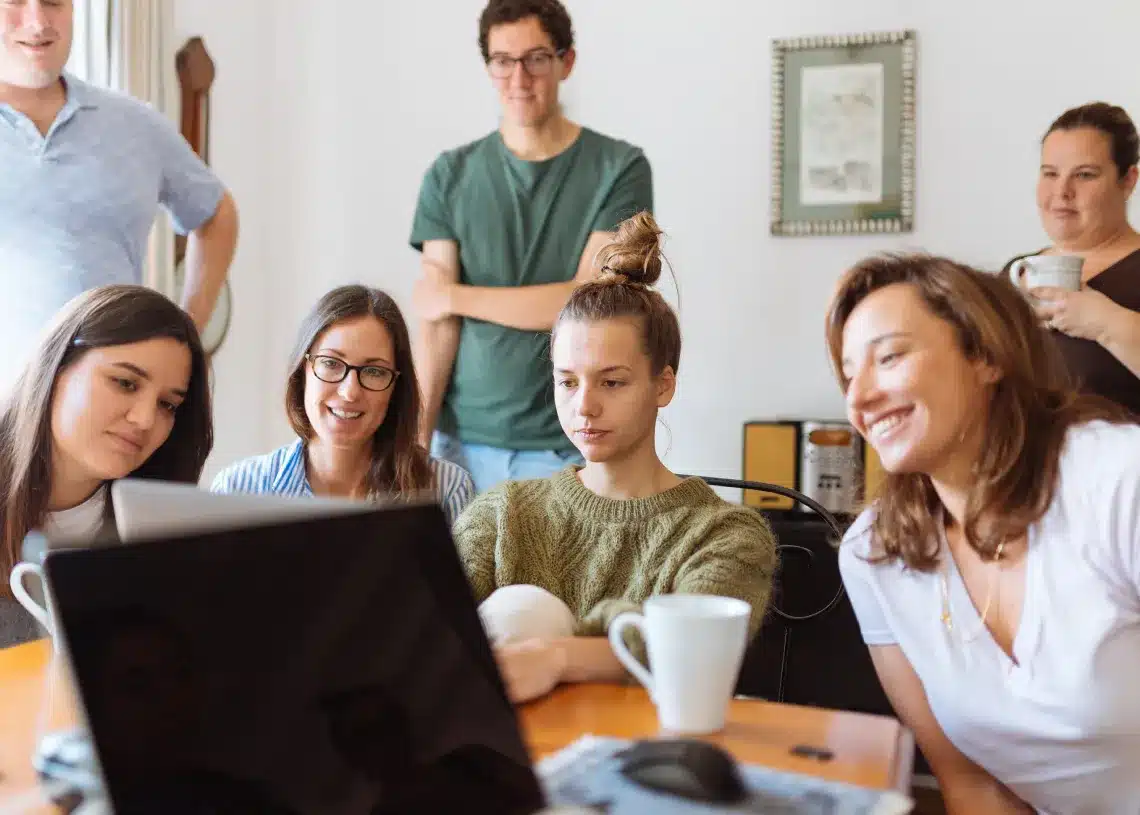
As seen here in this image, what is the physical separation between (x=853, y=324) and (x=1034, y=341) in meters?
0.21

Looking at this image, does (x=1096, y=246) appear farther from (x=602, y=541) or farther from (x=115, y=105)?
(x=115, y=105)

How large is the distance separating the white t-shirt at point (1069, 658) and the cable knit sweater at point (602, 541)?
257mm

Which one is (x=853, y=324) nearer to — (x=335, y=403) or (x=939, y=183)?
(x=335, y=403)

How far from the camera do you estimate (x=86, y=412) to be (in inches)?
58.4

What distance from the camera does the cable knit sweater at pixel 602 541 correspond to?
1.33 meters

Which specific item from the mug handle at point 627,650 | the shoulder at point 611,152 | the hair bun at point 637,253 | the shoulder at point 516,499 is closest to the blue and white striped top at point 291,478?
the shoulder at point 516,499

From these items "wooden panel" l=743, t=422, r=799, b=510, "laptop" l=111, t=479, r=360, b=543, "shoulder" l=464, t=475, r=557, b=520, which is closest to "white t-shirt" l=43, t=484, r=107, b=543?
"shoulder" l=464, t=475, r=557, b=520

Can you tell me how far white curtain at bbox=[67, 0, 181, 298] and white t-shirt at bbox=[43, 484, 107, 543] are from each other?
157 centimetres

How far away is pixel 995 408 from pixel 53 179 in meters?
1.75

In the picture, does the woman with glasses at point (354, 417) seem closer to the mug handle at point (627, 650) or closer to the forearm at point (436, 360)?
the forearm at point (436, 360)

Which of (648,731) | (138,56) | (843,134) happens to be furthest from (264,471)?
(843,134)

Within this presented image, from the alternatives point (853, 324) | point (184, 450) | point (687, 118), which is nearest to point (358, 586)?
point (853, 324)

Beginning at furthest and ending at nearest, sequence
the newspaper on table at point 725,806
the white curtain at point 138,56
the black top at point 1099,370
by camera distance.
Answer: the white curtain at point 138,56 < the black top at point 1099,370 < the newspaper on table at point 725,806

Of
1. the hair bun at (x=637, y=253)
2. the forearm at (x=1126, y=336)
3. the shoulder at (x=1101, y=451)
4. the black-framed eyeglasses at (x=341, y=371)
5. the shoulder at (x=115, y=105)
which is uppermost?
the shoulder at (x=115, y=105)
